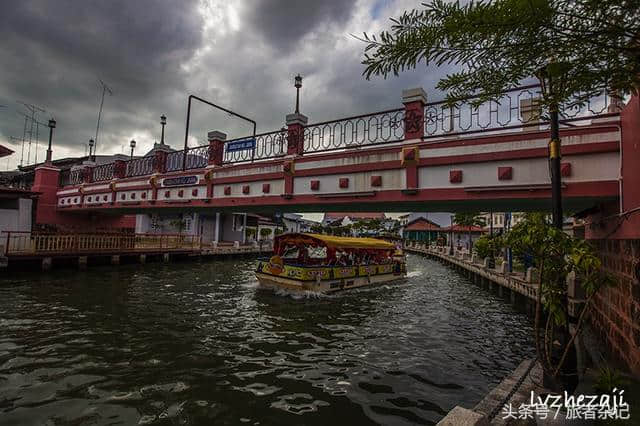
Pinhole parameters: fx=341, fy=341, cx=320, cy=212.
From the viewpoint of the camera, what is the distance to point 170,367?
21.3ft

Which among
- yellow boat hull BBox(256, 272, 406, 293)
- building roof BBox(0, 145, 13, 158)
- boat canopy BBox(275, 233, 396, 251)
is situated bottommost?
yellow boat hull BBox(256, 272, 406, 293)

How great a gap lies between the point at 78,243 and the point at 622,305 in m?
24.8

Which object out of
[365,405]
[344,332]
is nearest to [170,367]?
[365,405]

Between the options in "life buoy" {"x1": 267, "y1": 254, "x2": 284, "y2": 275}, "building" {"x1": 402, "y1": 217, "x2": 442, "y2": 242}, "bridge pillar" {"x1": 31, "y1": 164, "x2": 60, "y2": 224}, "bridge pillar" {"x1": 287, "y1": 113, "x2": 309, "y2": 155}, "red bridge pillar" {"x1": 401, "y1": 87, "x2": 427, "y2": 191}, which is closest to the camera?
"red bridge pillar" {"x1": 401, "y1": 87, "x2": 427, "y2": 191}

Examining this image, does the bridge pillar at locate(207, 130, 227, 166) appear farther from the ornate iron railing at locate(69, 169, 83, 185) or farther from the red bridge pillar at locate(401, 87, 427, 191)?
the ornate iron railing at locate(69, 169, 83, 185)

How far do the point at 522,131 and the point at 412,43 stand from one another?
6.12 m

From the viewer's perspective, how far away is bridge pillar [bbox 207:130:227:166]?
1432cm

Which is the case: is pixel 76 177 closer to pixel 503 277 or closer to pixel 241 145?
pixel 241 145

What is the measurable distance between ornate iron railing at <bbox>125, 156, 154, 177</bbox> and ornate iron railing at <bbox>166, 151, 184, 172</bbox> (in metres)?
1.86

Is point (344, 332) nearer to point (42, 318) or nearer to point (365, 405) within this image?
point (365, 405)

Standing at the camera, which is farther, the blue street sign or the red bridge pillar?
the blue street sign

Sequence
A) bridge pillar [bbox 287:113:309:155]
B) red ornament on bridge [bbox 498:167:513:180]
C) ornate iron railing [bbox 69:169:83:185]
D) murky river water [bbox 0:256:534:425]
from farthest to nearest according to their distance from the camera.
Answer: ornate iron railing [bbox 69:169:83:185], bridge pillar [bbox 287:113:309:155], red ornament on bridge [bbox 498:167:513:180], murky river water [bbox 0:256:534:425]

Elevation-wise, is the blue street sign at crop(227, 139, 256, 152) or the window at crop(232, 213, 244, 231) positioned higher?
the blue street sign at crop(227, 139, 256, 152)

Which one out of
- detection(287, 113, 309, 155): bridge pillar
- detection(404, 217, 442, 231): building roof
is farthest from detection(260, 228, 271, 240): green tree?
detection(287, 113, 309, 155): bridge pillar
